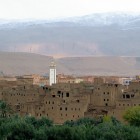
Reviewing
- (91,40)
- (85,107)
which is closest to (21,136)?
(85,107)

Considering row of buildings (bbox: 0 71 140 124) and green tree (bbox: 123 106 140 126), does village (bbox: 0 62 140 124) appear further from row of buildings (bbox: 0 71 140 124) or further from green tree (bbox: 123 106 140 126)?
green tree (bbox: 123 106 140 126)

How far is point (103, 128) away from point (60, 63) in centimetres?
11692

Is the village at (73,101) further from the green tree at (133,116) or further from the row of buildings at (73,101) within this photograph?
the green tree at (133,116)

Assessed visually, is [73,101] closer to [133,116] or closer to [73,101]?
[73,101]

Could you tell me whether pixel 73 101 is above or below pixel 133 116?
above

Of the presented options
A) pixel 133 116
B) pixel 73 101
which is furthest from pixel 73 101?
pixel 133 116

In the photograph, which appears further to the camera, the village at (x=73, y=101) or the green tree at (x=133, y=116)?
the village at (x=73, y=101)

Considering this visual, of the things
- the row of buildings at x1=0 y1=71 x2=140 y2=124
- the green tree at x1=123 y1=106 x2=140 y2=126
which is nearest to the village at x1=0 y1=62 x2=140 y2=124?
the row of buildings at x1=0 y1=71 x2=140 y2=124

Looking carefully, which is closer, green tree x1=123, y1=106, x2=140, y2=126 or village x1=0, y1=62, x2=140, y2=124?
green tree x1=123, y1=106, x2=140, y2=126

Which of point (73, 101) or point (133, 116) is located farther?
point (73, 101)

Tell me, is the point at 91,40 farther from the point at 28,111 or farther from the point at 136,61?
the point at 28,111

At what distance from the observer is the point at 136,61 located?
150500 millimetres

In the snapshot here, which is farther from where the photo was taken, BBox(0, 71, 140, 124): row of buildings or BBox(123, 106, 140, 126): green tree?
BBox(0, 71, 140, 124): row of buildings

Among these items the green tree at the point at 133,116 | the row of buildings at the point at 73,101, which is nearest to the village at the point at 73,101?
the row of buildings at the point at 73,101
